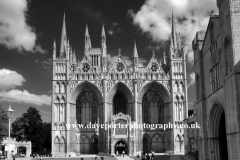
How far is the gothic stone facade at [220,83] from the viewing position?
940 inches

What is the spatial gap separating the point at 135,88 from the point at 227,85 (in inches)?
1709

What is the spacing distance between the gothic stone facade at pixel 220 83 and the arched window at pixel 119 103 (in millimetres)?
36367

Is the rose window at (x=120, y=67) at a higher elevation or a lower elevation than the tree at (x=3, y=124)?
higher

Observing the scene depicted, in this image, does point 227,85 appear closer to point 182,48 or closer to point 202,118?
point 202,118

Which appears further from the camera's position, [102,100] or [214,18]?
[102,100]

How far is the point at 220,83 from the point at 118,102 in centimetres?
4500

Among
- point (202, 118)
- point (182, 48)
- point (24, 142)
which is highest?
point (182, 48)

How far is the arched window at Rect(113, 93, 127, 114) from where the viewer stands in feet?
235

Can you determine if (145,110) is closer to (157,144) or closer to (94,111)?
(157,144)

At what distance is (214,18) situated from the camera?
101ft

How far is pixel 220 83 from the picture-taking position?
28.3 meters

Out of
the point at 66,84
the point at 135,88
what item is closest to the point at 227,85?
the point at 135,88

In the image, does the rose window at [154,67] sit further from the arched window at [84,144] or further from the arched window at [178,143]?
the arched window at [84,144]

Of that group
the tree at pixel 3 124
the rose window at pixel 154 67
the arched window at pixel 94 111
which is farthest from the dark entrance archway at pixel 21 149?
the rose window at pixel 154 67
